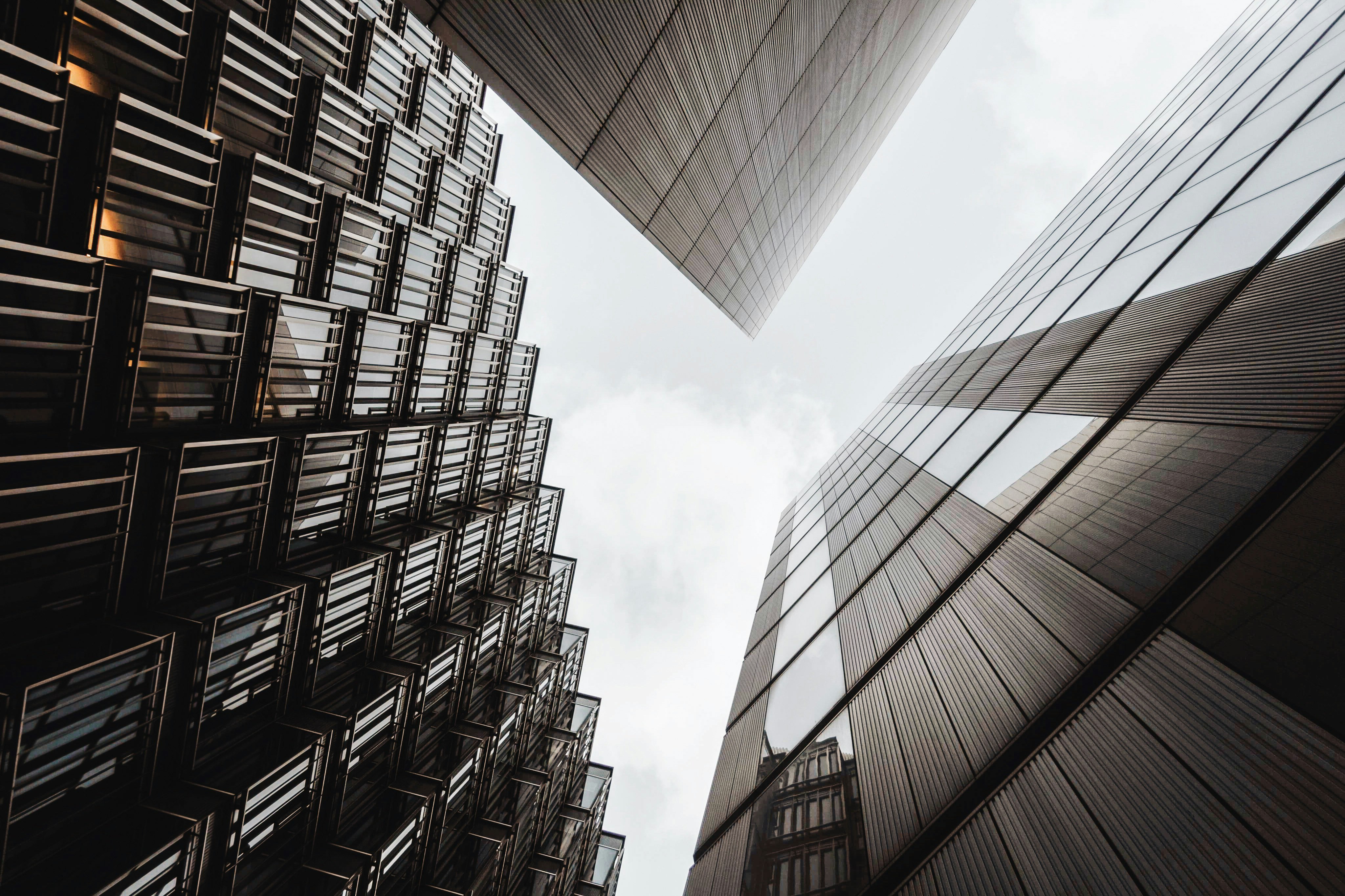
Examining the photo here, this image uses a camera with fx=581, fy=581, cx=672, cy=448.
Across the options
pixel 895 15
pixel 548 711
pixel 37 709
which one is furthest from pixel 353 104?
pixel 548 711

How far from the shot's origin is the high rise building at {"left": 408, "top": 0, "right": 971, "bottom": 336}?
889cm

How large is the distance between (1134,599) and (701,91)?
451 inches

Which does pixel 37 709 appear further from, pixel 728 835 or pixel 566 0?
pixel 566 0

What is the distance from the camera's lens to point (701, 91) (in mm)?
11922

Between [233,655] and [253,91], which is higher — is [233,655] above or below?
below

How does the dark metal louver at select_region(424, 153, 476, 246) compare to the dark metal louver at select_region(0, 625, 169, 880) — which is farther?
the dark metal louver at select_region(424, 153, 476, 246)

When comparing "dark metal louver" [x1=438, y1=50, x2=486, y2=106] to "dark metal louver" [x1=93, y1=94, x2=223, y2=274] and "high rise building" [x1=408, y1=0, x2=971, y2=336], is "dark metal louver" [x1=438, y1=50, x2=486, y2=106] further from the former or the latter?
"high rise building" [x1=408, y1=0, x2=971, y2=336]

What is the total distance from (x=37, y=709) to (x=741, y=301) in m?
25.1

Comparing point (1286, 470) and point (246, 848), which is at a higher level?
point (1286, 470)

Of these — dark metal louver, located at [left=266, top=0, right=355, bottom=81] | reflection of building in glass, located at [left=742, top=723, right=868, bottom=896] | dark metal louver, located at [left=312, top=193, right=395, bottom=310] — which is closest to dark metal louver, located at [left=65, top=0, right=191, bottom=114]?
dark metal louver, located at [left=266, top=0, right=355, bottom=81]

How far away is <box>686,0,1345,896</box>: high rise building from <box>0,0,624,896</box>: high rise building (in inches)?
470

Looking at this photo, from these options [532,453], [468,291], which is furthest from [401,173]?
[532,453]

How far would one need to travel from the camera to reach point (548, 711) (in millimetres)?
37625

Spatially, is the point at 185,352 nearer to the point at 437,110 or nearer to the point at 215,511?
the point at 215,511
